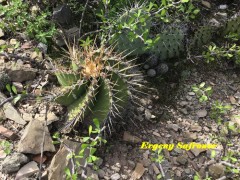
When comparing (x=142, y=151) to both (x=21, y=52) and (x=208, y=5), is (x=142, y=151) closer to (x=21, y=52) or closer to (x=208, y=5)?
(x=21, y=52)

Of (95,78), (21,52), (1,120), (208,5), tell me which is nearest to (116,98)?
(95,78)

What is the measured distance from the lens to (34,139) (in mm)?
2479

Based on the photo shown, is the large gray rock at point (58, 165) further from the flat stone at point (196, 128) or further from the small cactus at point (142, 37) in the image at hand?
the flat stone at point (196, 128)

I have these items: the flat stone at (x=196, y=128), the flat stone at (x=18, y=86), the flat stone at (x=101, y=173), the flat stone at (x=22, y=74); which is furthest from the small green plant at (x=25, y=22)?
the flat stone at (x=196, y=128)

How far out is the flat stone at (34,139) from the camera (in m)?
2.44

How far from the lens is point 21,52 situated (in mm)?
3096

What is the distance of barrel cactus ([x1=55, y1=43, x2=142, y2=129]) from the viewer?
7.57 ft

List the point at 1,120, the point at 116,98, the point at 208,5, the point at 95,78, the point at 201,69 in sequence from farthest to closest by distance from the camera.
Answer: the point at 208,5 < the point at 201,69 < the point at 1,120 < the point at 116,98 < the point at 95,78

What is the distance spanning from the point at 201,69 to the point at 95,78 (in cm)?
149

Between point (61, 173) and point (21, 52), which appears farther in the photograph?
point (21, 52)

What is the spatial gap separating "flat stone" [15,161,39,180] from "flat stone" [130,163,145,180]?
740mm

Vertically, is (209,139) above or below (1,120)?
below

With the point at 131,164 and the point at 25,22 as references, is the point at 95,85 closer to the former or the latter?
the point at 131,164

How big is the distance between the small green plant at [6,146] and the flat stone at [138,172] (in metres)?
0.95
